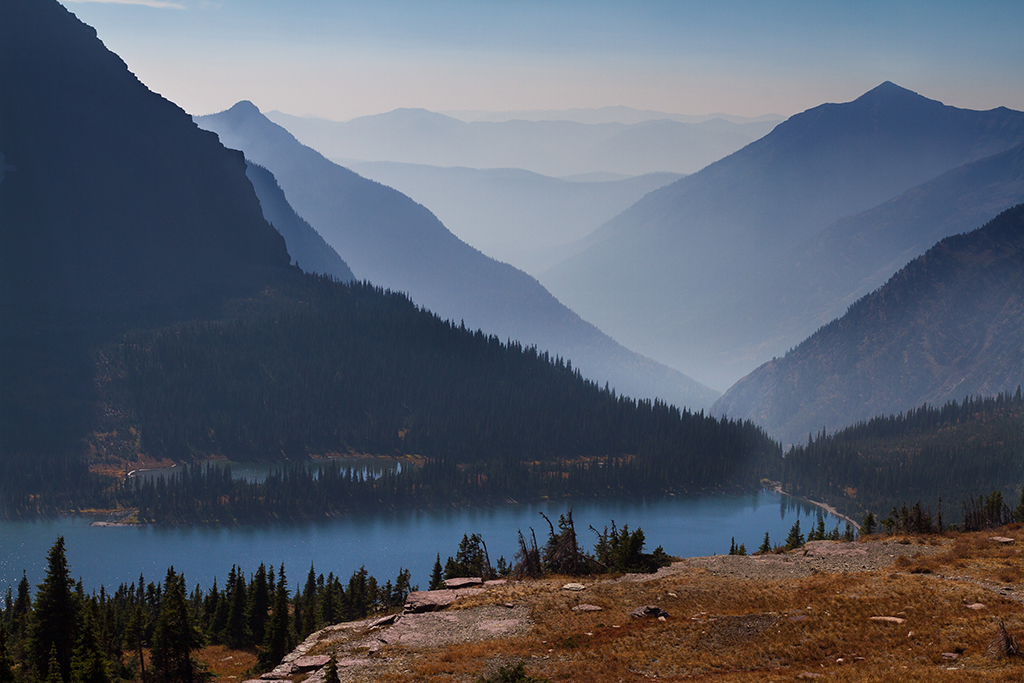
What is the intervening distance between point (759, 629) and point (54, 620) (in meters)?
55.2

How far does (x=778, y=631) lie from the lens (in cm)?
5366

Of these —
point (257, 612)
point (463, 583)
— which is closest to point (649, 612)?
point (463, 583)

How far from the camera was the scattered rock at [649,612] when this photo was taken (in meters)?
60.1

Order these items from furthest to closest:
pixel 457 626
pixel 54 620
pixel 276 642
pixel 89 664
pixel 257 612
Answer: pixel 257 612 < pixel 276 642 < pixel 54 620 < pixel 457 626 < pixel 89 664

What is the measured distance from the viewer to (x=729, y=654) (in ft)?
169

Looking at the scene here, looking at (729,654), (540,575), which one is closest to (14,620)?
(540,575)

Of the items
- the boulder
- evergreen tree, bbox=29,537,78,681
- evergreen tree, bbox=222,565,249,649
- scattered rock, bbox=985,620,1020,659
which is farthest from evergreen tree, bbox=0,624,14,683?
evergreen tree, bbox=222,565,249,649

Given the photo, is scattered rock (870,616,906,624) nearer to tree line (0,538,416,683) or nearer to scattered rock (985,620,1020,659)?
scattered rock (985,620,1020,659)

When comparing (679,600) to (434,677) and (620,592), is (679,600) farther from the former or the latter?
(434,677)

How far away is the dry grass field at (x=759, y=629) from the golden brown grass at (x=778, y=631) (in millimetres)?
90

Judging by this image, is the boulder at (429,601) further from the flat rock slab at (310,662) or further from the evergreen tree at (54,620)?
the evergreen tree at (54,620)

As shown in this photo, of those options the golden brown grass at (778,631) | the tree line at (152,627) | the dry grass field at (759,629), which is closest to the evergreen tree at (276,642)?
the tree line at (152,627)

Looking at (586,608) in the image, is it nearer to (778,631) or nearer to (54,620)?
(778,631)

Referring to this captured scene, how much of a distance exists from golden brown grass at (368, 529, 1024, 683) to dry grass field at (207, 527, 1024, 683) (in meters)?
0.09
